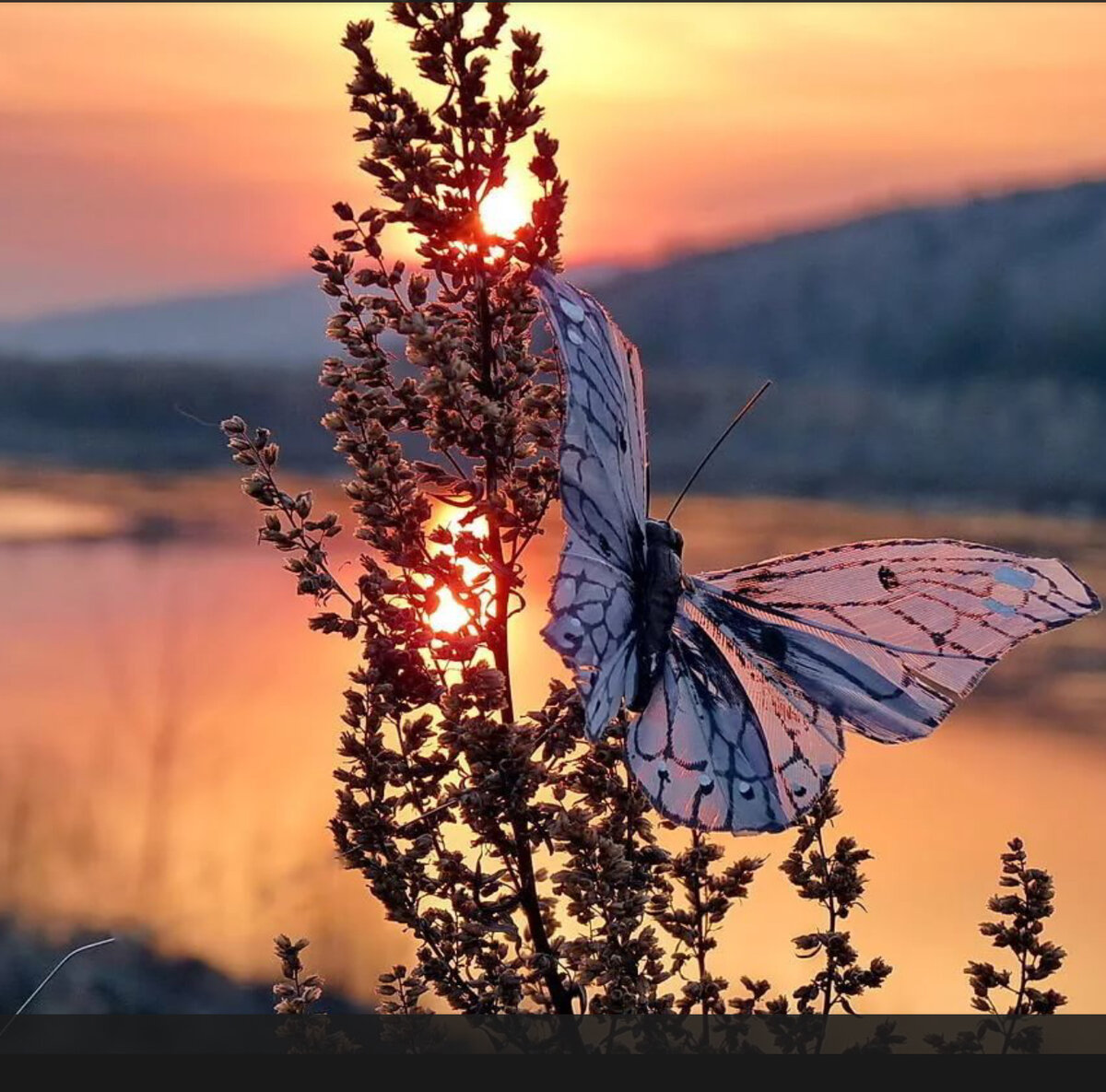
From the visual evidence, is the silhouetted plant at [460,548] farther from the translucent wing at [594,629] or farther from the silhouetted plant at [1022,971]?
the silhouetted plant at [1022,971]

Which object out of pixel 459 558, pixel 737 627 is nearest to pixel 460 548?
pixel 459 558

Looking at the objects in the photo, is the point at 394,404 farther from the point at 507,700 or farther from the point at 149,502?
the point at 149,502

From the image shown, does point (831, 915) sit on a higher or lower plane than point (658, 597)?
lower

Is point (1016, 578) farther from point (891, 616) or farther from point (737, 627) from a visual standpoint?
point (737, 627)

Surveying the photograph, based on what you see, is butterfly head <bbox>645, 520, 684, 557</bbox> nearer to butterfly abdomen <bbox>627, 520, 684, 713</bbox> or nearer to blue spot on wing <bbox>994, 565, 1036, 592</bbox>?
butterfly abdomen <bbox>627, 520, 684, 713</bbox>

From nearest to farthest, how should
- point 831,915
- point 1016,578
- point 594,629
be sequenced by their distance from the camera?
point 594,629, point 831,915, point 1016,578

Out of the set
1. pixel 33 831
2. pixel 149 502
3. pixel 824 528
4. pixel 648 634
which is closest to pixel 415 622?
pixel 648 634
